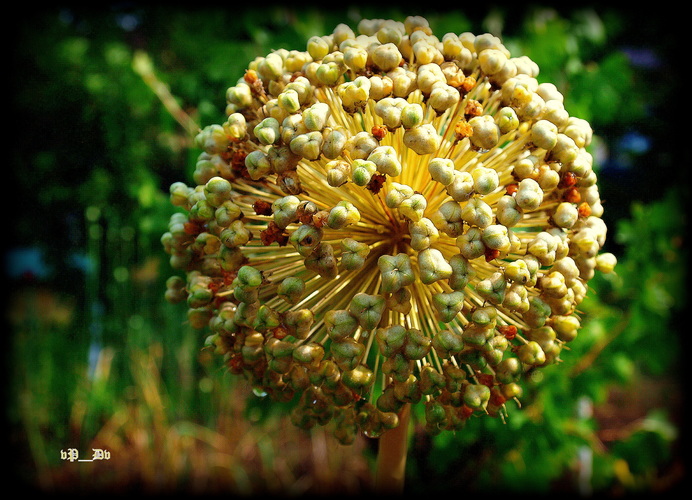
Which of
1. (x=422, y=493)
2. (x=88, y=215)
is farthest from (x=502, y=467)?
(x=88, y=215)

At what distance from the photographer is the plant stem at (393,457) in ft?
4.56

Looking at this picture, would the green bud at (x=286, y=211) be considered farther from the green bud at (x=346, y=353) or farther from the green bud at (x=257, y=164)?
the green bud at (x=346, y=353)

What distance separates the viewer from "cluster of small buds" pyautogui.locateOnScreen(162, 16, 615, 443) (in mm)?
1098

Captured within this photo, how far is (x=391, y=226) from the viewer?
128 centimetres

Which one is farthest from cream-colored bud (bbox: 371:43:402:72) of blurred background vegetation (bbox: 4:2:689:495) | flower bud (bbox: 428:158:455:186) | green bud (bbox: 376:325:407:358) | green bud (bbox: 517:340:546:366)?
blurred background vegetation (bbox: 4:2:689:495)

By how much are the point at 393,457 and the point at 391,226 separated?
2.08ft

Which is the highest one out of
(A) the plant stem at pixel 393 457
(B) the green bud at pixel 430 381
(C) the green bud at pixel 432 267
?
(C) the green bud at pixel 432 267

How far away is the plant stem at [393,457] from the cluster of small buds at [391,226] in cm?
13

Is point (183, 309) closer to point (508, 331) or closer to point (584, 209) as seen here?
point (508, 331)

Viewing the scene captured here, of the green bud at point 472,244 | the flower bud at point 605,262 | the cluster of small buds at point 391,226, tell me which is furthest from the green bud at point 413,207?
the flower bud at point 605,262

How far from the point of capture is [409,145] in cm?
112

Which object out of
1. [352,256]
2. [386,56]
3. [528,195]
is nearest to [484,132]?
[528,195]

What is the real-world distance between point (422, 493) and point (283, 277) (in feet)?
4.79

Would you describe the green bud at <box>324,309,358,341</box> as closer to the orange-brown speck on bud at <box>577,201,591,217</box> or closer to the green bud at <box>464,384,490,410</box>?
the green bud at <box>464,384,490,410</box>
